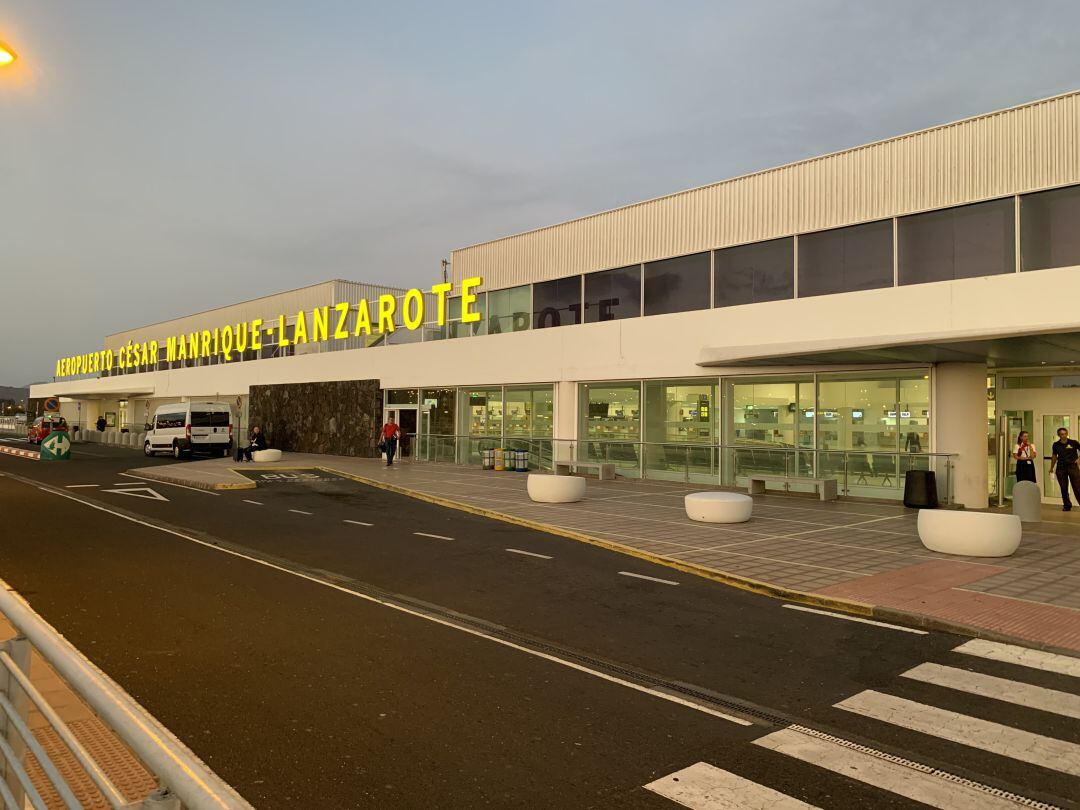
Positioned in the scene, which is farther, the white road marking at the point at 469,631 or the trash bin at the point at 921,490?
the trash bin at the point at 921,490

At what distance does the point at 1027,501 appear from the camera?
556 inches

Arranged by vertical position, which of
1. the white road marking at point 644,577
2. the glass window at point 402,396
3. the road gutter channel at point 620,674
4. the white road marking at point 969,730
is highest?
the glass window at point 402,396

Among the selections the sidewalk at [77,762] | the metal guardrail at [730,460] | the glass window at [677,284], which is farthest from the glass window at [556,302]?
the sidewalk at [77,762]

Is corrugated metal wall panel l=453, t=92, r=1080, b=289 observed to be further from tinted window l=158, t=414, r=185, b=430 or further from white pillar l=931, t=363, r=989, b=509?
tinted window l=158, t=414, r=185, b=430

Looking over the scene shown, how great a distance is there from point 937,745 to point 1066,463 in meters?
14.2

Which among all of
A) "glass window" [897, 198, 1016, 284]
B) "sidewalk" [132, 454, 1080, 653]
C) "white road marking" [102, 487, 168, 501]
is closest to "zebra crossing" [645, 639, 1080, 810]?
"sidewalk" [132, 454, 1080, 653]

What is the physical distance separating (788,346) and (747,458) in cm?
428

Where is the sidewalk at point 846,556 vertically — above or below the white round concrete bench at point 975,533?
below

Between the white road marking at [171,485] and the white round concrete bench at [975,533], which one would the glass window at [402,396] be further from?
the white round concrete bench at [975,533]

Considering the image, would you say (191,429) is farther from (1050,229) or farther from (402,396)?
(1050,229)

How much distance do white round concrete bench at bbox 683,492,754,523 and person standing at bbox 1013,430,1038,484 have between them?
6524 millimetres

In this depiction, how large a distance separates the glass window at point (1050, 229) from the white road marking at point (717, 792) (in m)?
15.3

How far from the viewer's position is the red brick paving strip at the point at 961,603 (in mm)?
6852

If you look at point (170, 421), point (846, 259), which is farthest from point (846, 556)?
point (170, 421)
